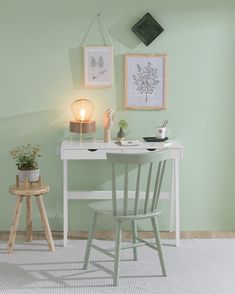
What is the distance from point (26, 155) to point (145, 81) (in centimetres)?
111

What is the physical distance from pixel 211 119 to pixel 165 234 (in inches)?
39.6

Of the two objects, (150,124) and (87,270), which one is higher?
(150,124)

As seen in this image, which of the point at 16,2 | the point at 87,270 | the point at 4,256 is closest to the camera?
the point at 87,270

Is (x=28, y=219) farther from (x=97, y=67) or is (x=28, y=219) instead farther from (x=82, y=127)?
(x=97, y=67)

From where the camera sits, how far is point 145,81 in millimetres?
5160

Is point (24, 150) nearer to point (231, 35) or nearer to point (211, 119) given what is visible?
point (211, 119)

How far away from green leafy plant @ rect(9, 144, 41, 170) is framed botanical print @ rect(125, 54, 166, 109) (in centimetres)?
82

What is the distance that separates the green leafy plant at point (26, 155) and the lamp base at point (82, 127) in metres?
0.32

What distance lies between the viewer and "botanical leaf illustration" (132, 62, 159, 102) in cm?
514

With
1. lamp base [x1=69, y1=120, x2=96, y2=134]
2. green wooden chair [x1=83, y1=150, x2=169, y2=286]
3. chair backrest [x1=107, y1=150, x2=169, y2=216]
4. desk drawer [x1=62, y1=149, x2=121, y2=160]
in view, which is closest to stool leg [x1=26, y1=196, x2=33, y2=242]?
desk drawer [x1=62, y1=149, x2=121, y2=160]

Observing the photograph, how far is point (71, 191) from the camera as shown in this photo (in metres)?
5.08

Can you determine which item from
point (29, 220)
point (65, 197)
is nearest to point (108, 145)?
point (65, 197)

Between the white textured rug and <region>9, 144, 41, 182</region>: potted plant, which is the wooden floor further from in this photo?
<region>9, 144, 41, 182</region>: potted plant

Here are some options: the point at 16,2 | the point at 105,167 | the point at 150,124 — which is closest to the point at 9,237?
the point at 105,167
